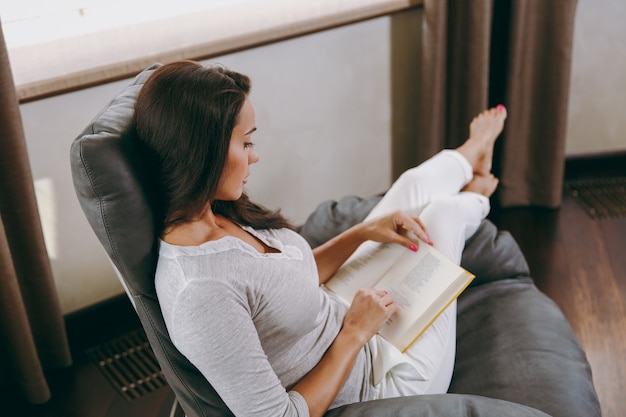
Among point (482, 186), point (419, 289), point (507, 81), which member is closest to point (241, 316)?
point (419, 289)

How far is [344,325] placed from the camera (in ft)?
4.55

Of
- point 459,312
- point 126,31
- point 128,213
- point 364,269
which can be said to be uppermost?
point 126,31

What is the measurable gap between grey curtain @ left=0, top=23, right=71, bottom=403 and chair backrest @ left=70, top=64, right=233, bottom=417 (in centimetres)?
55

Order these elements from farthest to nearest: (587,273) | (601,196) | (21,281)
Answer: (601,196)
(587,273)
(21,281)

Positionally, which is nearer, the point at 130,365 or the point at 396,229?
the point at 396,229

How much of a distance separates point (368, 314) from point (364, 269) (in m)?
0.27

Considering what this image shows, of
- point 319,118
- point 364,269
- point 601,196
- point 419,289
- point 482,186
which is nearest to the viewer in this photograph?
point 419,289

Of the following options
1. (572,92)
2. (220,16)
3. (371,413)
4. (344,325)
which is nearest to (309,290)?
(344,325)

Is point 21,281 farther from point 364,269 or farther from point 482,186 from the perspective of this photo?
point 482,186

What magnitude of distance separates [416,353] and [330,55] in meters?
1.20

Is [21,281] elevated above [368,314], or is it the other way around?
[368,314]

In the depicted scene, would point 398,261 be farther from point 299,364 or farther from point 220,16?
point 220,16

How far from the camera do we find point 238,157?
3.88ft

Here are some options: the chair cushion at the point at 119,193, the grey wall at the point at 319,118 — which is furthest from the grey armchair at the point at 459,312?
the grey wall at the point at 319,118
